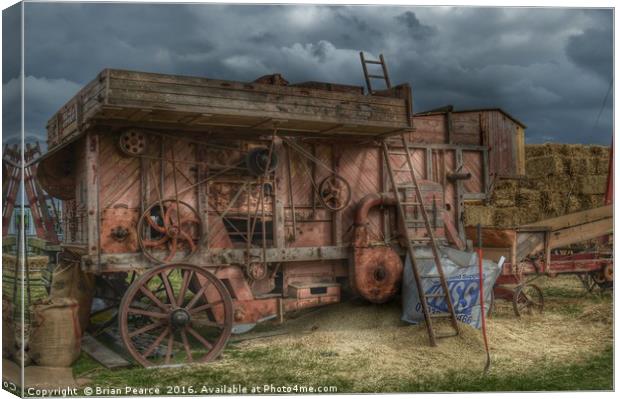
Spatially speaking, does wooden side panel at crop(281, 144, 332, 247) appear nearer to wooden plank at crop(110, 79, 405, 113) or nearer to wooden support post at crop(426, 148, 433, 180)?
wooden plank at crop(110, 79, 405, 113)

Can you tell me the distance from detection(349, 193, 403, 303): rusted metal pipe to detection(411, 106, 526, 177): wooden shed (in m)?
2.13

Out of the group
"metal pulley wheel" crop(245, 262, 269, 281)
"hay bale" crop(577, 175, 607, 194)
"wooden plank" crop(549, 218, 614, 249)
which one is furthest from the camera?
"wooden plank" crop(549, 218, 614, 249)

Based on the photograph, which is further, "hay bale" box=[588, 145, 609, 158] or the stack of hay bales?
the stack of hay bales

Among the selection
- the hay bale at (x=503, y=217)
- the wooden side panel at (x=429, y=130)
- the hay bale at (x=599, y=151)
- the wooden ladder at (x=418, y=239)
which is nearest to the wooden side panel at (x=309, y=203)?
the wooden ladder at (x=418, y=239)

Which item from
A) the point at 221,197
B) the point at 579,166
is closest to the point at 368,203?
the point at 221,197

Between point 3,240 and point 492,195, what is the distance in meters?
10.1

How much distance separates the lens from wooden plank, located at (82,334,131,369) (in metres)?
10.1

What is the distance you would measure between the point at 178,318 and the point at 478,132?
24.3ft

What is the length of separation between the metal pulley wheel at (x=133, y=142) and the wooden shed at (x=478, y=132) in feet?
18.1

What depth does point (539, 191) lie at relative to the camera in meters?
16.4

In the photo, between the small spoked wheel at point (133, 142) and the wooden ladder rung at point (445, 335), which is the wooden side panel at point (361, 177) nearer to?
the wooden ladder rung at point (445, 335)

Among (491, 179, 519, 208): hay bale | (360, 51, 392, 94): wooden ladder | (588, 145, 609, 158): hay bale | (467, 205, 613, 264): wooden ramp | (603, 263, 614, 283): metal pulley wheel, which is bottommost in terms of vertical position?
(603, 263, 614, 283): metal pulley wheel

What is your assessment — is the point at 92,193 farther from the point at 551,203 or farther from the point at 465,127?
the point at 551,203

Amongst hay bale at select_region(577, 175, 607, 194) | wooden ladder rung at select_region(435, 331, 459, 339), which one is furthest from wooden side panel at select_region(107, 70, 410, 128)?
hay bale at select_region(577, 175, 607, 194)
